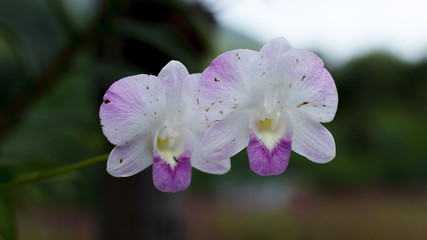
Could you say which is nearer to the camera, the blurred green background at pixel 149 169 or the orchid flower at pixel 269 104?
the orchid flower at pixel 269 104

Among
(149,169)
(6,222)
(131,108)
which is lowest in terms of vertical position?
(149,169)

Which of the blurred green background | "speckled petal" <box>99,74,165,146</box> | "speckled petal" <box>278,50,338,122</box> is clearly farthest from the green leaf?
"speckled petal" <box>278,50,338,122</box>

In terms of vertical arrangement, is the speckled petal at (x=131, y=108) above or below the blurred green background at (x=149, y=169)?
above

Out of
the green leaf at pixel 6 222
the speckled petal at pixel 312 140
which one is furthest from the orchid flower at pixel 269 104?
the green leaf at pixel 6 222

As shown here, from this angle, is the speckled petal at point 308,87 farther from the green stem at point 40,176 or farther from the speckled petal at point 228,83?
the green stem at point 40,176

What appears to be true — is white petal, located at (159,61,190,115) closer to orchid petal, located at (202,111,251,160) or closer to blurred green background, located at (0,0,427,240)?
orchid petal, located at (202,111,251,160)

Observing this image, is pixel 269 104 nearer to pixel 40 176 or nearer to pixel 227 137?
pixel 227 137

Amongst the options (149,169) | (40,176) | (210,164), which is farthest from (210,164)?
(149,169)
